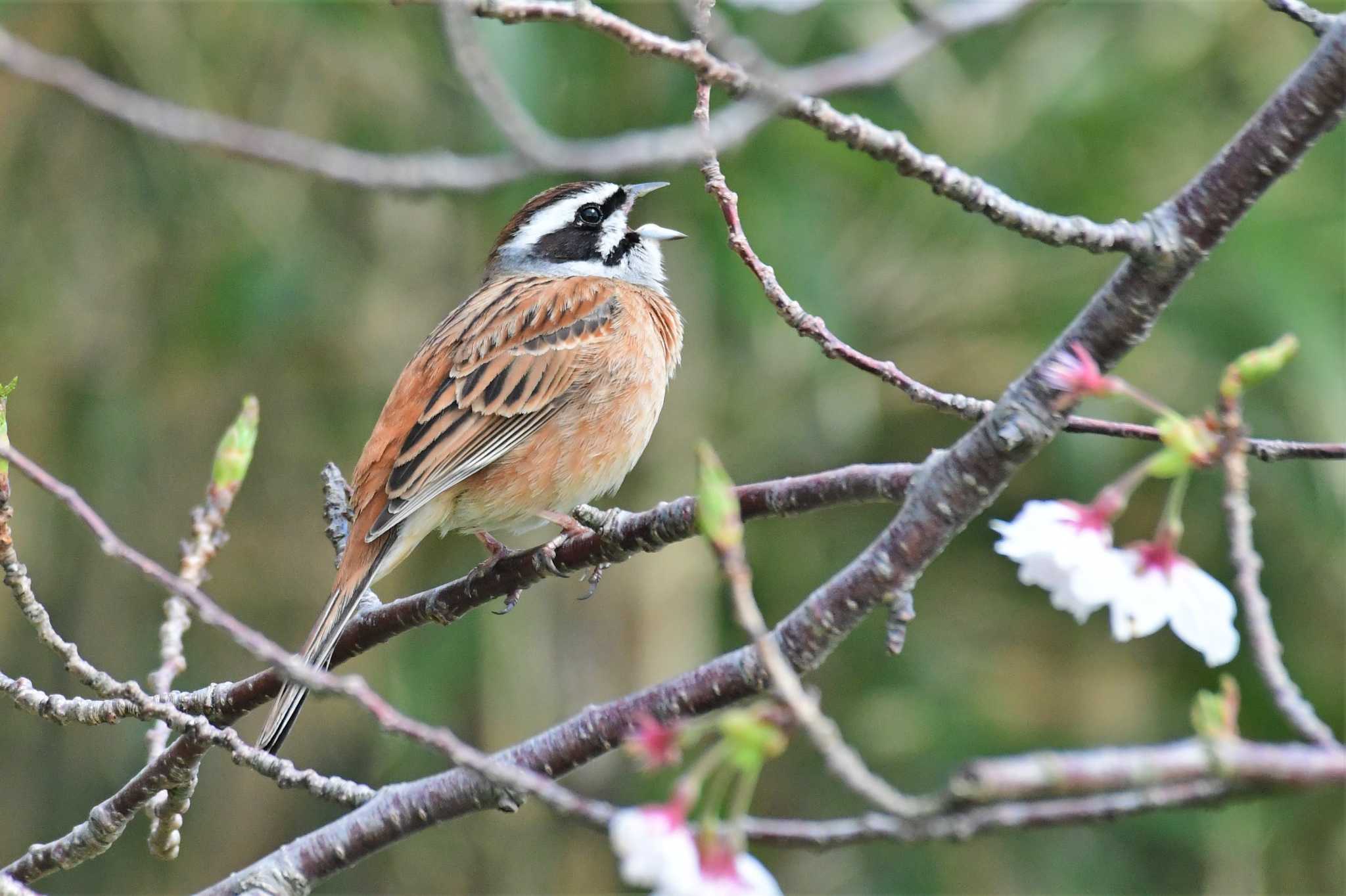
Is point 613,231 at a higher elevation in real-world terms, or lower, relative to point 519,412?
higher

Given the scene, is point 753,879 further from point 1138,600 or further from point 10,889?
point 10,889

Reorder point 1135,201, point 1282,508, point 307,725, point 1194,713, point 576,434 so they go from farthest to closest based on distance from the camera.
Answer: point 307,725 < point 1282,508 < point 1135,201 < point 576,434 < point 1194,713

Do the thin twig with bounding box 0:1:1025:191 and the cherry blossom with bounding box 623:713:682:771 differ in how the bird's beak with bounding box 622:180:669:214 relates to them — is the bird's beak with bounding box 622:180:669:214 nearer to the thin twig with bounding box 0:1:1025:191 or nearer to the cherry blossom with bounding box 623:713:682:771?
the thin twig with bounding box 0:1:1025:191

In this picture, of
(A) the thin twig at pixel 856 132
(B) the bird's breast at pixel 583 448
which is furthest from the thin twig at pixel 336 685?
(B) the bird's breast at pixel 583 448

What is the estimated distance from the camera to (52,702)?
2094 mm

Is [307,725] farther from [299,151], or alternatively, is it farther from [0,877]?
[299,151]

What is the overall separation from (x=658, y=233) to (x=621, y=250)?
188mm

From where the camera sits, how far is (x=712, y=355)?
564cm

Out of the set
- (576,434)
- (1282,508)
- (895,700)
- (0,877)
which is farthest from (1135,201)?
(0,877)

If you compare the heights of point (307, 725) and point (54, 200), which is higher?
point (54, 200)

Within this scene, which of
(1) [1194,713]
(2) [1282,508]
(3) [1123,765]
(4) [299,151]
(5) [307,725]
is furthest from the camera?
(5) [307,725]

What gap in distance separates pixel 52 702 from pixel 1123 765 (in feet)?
5.29

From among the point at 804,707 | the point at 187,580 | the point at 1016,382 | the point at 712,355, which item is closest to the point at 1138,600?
the point at 1016,382

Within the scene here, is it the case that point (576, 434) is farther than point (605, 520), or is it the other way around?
point (576, 434)
